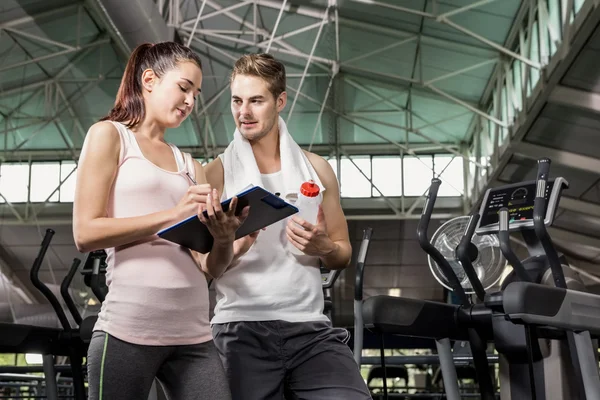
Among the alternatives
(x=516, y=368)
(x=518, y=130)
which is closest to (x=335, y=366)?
(x=516, y=368)

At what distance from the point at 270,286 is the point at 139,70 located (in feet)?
1.86

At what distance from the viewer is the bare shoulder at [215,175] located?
1.99 m

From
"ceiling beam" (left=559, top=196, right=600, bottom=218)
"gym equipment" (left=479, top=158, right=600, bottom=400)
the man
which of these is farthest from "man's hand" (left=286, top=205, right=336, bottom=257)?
"ceiling beam" (left=559, top=196, right=600, bottom=218)

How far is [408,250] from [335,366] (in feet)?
41.8

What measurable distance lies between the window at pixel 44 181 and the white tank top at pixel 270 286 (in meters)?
5.96

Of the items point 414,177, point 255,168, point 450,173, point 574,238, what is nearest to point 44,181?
point 255,168

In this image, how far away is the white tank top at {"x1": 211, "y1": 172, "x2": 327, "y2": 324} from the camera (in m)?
1.81

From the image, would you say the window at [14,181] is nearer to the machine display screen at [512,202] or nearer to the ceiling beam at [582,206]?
the machine display screen at [512,202]

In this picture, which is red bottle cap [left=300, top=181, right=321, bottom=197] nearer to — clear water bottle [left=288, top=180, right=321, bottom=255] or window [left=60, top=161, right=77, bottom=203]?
clear water bottle [left=288, top=180, right=321, bottom=255]

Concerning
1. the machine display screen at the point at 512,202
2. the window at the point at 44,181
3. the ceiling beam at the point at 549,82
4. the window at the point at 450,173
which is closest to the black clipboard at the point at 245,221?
the machine display screen at the point at 512,202

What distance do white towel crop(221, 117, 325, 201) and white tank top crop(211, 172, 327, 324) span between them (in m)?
0.12

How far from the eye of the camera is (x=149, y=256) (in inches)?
59.5

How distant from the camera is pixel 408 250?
1434 cm

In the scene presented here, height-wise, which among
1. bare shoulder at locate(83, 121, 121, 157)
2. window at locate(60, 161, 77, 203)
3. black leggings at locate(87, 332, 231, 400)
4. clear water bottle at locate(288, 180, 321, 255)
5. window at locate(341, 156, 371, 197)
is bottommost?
black leggings at locate(87, 332, 231, 400)
